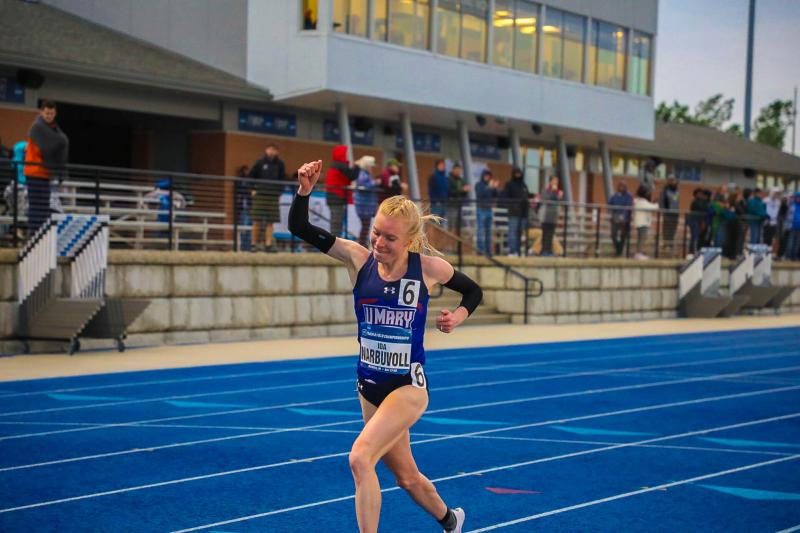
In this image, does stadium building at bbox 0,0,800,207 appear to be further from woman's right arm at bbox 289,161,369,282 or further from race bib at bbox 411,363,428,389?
race bib at bbox 411,363,428,389

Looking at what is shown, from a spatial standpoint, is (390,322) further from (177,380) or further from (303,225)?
(177,380)

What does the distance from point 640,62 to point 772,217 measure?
286 inches

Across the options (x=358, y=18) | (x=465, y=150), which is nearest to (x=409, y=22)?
(x=358, y=18)

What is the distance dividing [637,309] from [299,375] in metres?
15.2

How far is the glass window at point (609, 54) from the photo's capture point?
36562 mm

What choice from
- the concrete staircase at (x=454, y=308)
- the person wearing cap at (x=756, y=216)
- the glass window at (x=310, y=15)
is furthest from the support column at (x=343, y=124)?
the person wearing cap at (x=756, y=216)

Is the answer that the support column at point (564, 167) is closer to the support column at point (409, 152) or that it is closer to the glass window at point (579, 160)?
the glass window at point (579, 160)

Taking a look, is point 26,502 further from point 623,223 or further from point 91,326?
point 623,223

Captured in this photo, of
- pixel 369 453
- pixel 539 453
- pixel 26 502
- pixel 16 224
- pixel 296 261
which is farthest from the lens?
pixel 296 261

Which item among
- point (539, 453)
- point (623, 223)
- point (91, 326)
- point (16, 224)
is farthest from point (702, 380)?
point (623, 223)

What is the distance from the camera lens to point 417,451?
954 centimetres

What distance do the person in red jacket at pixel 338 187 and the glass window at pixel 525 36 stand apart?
1421cm

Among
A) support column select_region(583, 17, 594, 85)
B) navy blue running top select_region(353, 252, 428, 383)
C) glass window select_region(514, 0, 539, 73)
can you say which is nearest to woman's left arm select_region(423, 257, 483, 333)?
navy blue running top select_region(353, 252, 428, 383)

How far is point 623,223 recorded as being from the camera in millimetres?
27531
